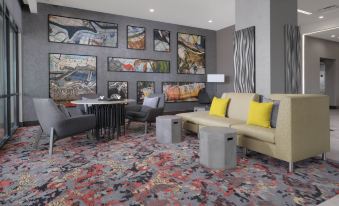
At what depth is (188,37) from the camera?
26.3 feet

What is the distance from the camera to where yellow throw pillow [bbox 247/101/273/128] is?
10.3ft

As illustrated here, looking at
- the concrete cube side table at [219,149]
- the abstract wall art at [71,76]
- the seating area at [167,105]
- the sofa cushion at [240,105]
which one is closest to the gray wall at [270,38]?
the seating area at [167,105]

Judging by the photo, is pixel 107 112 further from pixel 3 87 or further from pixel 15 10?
pixel 15 10

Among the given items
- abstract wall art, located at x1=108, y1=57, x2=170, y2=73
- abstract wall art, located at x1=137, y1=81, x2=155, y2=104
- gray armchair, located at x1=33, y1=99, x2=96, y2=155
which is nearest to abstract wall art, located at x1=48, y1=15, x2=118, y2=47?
abstract wall art, located at x1=108, y1=57, x2=170, y2=73

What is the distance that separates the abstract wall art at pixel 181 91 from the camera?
7727 mm

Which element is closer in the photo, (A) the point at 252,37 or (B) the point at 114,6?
(A) the point at 252,37

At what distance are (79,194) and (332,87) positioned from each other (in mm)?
11969


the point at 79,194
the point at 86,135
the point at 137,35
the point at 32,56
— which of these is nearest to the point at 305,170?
the point at 79,194

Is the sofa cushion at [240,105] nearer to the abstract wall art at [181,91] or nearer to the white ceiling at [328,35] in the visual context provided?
the abstract wall art at [181,91]

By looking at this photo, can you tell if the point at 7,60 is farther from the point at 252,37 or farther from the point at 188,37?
the point at 188,37

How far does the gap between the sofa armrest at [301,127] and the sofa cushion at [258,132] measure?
9 centimetres

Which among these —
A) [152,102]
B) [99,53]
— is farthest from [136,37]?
[152,102]

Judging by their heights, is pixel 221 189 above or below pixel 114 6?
below

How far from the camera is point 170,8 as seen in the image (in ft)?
20.4
